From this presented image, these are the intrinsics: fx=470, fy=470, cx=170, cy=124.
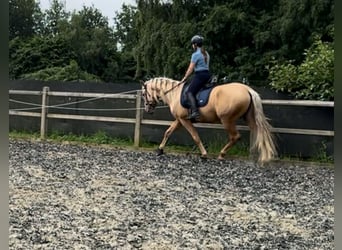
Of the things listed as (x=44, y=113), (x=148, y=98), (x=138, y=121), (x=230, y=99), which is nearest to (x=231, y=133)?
(x=230, y=99)

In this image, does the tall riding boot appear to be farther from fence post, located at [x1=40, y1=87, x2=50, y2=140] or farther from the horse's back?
fence post, located at [x1=40, y1=87, x2=50, y2=140]

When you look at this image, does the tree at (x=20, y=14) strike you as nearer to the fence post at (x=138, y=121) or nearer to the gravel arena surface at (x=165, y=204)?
the gravel arena surface at (x=165, y=204)

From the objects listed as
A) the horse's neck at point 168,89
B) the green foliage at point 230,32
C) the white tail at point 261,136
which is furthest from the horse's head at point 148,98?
the green foliage at point 230,32

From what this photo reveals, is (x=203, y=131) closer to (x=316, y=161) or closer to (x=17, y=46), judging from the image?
(x=316, y=161)

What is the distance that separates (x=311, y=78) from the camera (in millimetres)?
6801

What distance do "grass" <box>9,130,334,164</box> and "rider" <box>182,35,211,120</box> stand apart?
0.89 m

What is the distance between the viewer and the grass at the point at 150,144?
644cm

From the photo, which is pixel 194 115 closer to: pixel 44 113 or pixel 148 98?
pixel 148 98

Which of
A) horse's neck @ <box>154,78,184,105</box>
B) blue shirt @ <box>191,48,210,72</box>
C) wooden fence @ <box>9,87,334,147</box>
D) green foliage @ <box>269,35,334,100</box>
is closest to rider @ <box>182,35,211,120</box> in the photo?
blue shirt @ <box>191,48,210,72</box>

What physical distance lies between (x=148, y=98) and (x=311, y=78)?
2419 mm

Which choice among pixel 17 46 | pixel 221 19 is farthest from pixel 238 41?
pixel 17 46

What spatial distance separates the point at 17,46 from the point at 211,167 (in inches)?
584

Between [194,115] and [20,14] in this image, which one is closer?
[194,115]

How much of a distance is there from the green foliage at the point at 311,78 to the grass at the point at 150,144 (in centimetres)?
82
